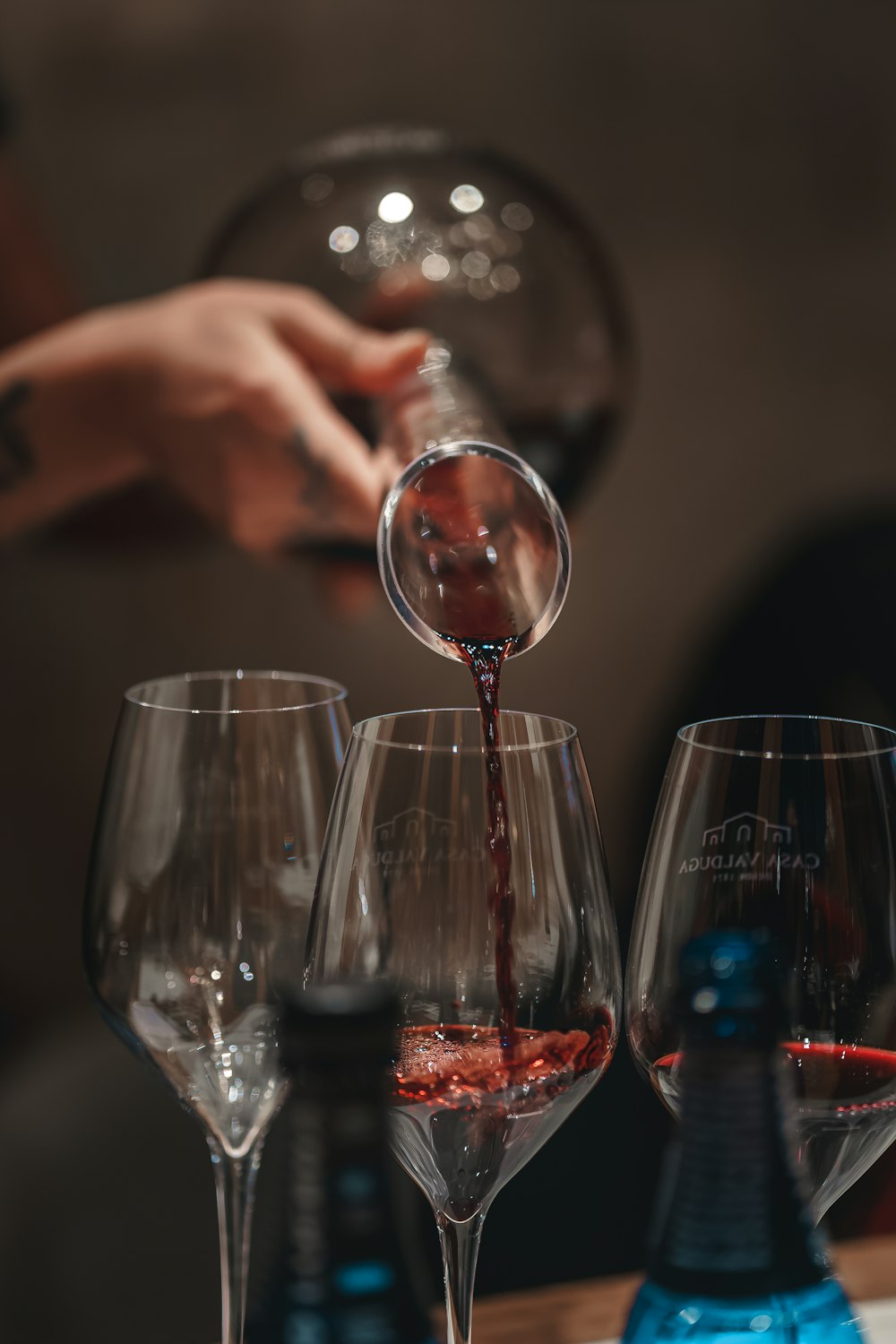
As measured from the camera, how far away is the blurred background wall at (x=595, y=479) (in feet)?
4.48

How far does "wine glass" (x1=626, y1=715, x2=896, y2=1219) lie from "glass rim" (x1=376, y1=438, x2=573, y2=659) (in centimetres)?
11

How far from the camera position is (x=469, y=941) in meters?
0.40

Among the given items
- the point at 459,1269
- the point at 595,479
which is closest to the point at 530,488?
the point at 459,1269

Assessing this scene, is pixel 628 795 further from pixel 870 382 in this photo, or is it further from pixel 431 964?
pixel 431 964

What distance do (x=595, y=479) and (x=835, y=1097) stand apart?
47.1 inches

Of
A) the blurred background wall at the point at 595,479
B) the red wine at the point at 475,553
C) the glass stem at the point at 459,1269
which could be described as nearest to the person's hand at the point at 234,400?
the red wine at the point at 475,553

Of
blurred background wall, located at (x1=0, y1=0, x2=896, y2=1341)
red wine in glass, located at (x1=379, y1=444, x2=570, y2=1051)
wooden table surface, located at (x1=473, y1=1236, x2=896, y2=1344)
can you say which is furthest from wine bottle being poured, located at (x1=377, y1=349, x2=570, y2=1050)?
blurred background wall, located at (x1=0, y1=0, x2=896, y2=1341)

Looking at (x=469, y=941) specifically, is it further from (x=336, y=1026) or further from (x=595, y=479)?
(x=595, y=479)

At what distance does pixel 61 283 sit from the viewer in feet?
4.44

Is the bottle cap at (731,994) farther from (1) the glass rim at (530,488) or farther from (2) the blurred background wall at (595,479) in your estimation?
(2) the blurred background wall at (595,479)

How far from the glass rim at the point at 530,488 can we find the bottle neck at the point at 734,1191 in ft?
0.83

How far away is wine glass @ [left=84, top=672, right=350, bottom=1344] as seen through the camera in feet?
1.47

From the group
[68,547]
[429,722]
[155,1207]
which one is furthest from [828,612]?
A: [429,722]

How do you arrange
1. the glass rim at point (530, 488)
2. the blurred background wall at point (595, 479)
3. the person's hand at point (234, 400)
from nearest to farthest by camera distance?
the glass rim at point (530, 488)
the person's hand at point (234, 400)
the blurred background wall at point (595, 479)
